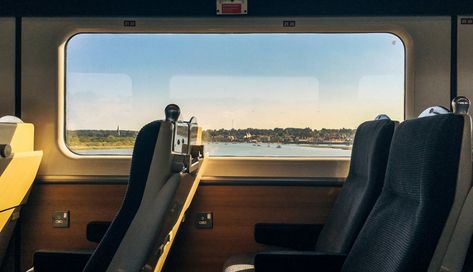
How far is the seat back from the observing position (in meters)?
1.58

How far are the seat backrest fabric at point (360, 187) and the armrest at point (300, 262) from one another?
14 cm

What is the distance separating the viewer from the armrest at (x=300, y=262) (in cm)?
183

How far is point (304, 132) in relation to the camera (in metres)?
2.78

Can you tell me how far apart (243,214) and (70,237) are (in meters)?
0.99

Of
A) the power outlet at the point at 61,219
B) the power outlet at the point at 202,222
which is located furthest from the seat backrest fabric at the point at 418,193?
the power outlet at the point at 61,219

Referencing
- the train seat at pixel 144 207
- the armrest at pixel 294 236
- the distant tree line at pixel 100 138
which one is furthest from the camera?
the distant tree line at pixel 100 138

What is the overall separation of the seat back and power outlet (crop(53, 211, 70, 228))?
124 cm

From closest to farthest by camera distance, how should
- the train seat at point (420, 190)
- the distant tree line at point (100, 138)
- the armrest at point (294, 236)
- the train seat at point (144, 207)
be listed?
the train seat at point (420, 190) < the train seat at point (144, 207) < the armrest at point (294, 236) < the distant tree line at point (100, 138)

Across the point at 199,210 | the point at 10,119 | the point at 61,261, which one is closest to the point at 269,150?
the point at 199,210

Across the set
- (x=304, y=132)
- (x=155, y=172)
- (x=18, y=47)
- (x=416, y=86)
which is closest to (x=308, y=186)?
(x=304, y=132)

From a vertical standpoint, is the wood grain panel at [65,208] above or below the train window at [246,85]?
below

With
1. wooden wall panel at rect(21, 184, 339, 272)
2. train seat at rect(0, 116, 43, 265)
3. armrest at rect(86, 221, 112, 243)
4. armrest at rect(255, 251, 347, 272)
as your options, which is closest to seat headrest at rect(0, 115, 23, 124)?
train seat at rect(0, 116, 43, 265)

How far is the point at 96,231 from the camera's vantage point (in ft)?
8.48
